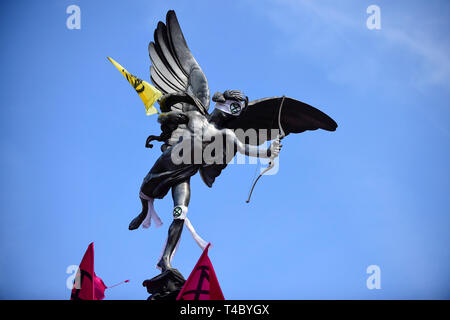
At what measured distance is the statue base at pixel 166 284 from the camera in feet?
35.4

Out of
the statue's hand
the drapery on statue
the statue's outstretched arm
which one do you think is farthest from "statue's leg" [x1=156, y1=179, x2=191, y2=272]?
the statue's hand

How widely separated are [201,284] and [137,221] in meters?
2.71

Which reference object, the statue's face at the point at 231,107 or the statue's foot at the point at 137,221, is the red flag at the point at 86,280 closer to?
the statue's foot at the point at 137,221

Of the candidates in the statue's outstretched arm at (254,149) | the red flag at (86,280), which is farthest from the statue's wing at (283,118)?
the red flag at (86,280)

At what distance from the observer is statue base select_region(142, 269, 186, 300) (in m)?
10.8

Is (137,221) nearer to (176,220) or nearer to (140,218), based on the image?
(140,218)

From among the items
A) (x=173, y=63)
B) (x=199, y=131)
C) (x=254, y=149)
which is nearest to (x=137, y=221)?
(x=199, y=131)

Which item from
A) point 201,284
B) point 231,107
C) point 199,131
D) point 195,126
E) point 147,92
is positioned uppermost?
point 147,92

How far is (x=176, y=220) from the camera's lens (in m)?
11.5

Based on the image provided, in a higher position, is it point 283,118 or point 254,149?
point 283,118

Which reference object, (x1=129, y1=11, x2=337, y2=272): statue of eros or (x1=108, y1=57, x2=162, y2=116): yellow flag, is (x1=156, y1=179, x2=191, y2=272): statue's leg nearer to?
(x1=129, y1=11, x2=337, y2=272): statue of eros

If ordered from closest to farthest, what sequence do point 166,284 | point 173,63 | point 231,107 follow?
point 166,284
point 231,107
point 173,63
